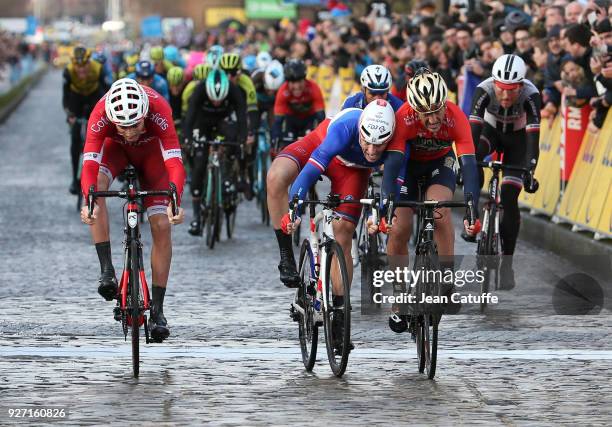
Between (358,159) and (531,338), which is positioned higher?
(358,159)

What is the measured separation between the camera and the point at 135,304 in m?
9.05

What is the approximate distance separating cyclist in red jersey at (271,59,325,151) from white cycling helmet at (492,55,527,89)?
4.25m

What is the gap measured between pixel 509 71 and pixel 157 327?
418cm

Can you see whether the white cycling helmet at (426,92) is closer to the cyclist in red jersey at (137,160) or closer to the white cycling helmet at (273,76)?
the cyclist in red jersey at (137,160)

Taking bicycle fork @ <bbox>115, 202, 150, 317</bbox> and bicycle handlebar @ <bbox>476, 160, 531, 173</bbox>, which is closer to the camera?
bicycle fork @ <bbox>115, 202, 150, 317</bbox>

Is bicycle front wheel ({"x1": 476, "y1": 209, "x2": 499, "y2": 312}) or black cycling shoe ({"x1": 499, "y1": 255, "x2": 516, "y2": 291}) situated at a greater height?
bicycle front wheel ({"x1": 476, "y1": 209, "x2": 499, "y2": 312})

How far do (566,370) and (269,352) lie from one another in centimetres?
183

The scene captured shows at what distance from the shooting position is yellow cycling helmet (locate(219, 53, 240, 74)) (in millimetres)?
17531

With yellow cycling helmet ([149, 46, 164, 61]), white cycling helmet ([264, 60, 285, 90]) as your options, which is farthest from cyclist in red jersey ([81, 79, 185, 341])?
yellow cycling helmet ([149, 46, 164, 61])

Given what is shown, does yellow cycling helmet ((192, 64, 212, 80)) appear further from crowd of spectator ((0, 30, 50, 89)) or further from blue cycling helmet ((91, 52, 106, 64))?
crowd of spectator ((0, 30, 50, 89))

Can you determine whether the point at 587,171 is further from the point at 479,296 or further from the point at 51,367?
the point at 51,367

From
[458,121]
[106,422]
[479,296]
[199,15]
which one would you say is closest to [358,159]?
[458,121]

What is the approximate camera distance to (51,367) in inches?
362

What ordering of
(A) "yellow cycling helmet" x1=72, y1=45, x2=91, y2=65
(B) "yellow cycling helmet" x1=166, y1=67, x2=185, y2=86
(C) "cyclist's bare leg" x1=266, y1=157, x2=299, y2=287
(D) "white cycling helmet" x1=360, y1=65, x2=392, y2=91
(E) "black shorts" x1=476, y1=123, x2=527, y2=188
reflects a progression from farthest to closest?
1. (B) "yellow cycling helmet" x1=166, y1=67, x2=185, y2=86
2. (A) "yellow cycling helmet" x1=72, y1=45, x2=91, y2=65
3. (E) "black shorts" x1=476, y1=123, x2=527, y2=188
4. (D) "white cycling helmet" x1=360, y1=65, x2=392, y2=91
5. (C) "cyclist's bare leg" x1=266, y1=157, x2=299, y2=287
